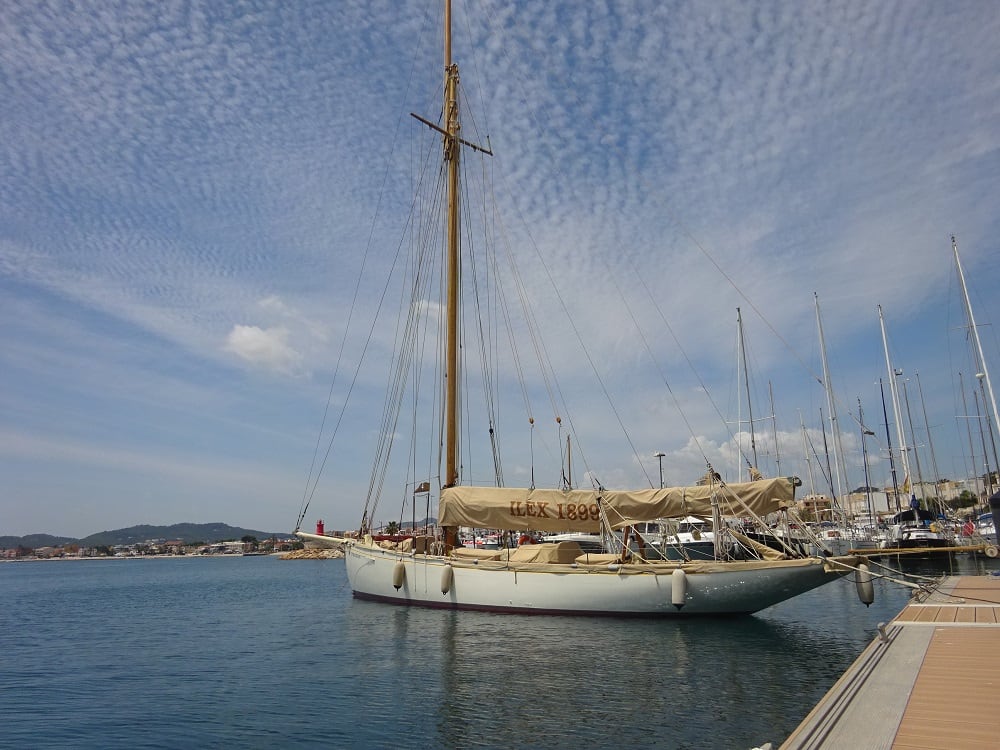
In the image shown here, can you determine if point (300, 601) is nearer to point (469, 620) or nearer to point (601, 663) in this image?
point (469, 620)

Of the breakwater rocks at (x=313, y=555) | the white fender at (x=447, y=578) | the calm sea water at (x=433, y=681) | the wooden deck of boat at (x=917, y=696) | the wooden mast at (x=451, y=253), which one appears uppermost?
the wooden mast at (x=451, y=253)

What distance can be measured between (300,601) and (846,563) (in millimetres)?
33732

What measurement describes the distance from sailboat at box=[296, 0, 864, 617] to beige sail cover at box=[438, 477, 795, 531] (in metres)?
0.04

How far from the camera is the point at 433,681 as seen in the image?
1692 centimetres

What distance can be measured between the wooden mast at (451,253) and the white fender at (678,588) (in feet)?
40.1

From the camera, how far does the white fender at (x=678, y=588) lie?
23.0 meters

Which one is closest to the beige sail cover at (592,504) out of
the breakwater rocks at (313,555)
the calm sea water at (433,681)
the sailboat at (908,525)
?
the calm sea water at (433,681)

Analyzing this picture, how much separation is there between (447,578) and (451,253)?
16.9 m

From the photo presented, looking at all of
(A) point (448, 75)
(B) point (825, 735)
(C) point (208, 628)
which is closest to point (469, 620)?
(C) point (208, 628)

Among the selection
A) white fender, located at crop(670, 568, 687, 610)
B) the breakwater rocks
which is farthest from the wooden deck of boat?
the breakwater rocks

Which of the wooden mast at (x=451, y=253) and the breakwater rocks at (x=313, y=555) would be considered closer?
the wooden mast at (x=451, y=253)

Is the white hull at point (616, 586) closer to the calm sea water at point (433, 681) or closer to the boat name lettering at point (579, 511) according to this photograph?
the calm sea water at point (433, 681)

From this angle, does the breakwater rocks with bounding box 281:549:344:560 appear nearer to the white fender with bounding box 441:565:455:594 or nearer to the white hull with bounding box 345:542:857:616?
the white fender with bounding box 441:565:455:594

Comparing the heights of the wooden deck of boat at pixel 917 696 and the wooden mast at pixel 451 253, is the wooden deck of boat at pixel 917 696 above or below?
below
